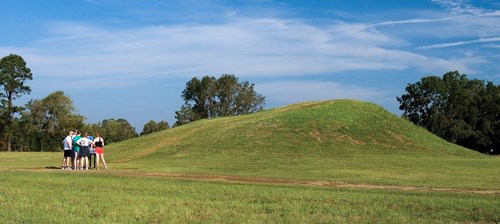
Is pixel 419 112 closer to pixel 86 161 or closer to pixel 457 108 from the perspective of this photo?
pixel 457 108

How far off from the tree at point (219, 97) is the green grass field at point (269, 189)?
71679 millimetres

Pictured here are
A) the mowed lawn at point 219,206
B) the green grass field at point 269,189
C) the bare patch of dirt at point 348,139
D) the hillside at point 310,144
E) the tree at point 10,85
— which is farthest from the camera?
the tree at point 10,85

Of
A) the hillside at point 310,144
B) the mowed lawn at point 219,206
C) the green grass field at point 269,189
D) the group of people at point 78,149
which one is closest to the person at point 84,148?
the group of people at point 78,149

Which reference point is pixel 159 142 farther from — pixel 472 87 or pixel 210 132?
pixel 472 87

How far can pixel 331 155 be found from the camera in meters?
48.0

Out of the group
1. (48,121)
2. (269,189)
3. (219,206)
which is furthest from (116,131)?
(219,206)

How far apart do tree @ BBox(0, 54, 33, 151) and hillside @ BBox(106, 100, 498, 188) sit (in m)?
35.1

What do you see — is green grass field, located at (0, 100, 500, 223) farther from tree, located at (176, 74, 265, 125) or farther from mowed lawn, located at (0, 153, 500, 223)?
tree, located at (176, 74, 265, 125)

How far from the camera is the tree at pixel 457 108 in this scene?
307 feet

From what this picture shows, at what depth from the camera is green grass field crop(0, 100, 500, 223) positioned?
42.6 ft

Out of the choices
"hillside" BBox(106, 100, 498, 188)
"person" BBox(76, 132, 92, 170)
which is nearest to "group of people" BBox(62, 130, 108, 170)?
"person" BBox(76, 132, 92, 170)

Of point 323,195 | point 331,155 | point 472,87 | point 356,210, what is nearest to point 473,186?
point 323,195

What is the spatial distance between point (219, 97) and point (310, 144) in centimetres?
7728

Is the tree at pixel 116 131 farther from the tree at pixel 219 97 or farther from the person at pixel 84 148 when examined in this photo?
the person at pixel 84 148
